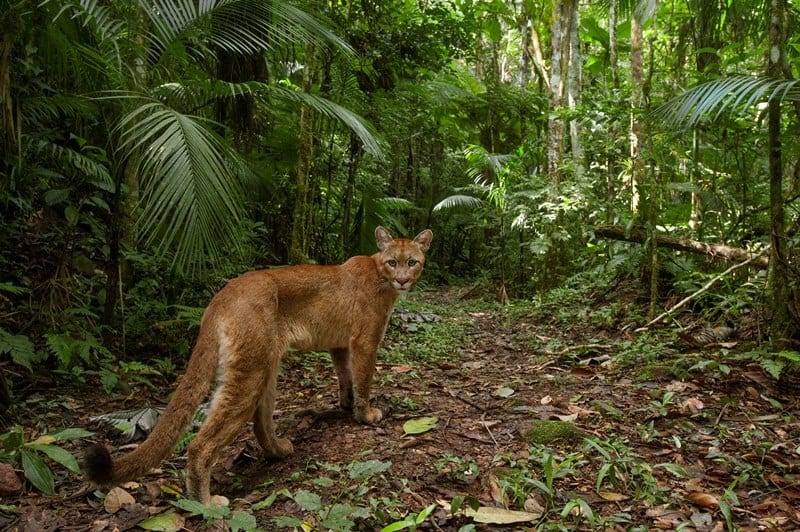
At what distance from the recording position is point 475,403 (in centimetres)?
480

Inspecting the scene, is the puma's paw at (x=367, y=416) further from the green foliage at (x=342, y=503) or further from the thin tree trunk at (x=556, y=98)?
the thin tree trunk at (x=556, y=98)

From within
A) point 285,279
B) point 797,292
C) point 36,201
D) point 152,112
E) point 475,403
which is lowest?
point 475,403

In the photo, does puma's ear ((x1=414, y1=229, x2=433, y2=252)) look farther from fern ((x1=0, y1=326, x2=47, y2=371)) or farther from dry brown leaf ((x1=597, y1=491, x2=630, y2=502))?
fern ((x1=0, y1=326, x2=47, y2=371))

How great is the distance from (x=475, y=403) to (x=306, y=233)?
4497 millimetres

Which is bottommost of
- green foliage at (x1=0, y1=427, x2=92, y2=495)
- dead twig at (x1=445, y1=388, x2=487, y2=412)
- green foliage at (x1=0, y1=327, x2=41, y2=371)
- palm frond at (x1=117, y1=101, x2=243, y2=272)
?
dead twig at (x1=445, y1=388, x2=487, y2=412)

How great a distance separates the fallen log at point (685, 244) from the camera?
19.6 ft

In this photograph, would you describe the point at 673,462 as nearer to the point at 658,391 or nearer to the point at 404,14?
the point at 658,391

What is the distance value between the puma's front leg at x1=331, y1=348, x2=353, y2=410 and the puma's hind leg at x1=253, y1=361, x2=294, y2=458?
33.7 inches

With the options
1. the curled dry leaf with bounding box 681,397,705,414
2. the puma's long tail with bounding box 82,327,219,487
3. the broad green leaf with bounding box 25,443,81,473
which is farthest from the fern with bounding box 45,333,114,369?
the curled dry leaf with bounding box 681,397,705,414

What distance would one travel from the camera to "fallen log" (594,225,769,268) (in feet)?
19.6

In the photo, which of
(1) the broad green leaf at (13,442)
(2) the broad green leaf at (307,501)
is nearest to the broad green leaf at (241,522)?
(2) the broad green leaf at (307,501)

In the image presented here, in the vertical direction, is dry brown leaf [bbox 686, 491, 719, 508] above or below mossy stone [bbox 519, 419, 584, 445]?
below

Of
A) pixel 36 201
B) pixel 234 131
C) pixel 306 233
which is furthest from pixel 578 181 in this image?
pixel 36 201

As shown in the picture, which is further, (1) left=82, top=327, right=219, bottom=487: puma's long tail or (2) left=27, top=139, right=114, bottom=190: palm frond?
(2) left=27, top=139, right=114, bottom=190: palm frond
